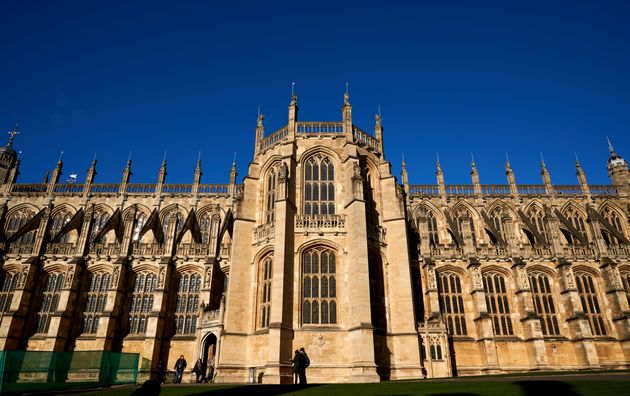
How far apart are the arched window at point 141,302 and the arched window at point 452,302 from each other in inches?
912

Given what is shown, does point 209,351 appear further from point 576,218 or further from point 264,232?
point 576,218

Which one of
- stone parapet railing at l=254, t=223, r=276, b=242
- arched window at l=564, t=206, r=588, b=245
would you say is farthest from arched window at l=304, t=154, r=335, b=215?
arched window at l=564, t=206, r=588, b=245

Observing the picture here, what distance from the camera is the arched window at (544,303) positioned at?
99.7ft

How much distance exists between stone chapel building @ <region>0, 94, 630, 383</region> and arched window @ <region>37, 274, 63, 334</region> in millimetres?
127

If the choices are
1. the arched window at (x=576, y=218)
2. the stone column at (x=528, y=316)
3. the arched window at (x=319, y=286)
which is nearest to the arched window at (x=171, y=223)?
the arched window at (x=319, y=286)

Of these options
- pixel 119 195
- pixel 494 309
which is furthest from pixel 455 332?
pixel 119 195

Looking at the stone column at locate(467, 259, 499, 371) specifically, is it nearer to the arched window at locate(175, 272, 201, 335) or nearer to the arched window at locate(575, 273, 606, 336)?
the arched window at locate(575, 273, 606, 336)

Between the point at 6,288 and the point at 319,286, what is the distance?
2733cm

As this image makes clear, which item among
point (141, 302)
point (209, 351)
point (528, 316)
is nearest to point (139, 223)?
point (141, 302)

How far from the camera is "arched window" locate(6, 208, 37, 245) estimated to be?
119ft

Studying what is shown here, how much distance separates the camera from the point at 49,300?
3162 cm

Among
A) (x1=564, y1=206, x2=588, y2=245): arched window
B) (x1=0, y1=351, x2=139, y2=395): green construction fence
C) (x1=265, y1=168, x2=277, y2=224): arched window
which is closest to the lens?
(x1=0, y1=351, x2=139, y2=395): green construction fence

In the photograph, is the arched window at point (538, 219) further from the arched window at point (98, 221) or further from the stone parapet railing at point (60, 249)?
the stone parapet railing at point (60, 249)

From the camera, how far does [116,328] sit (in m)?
29.7
